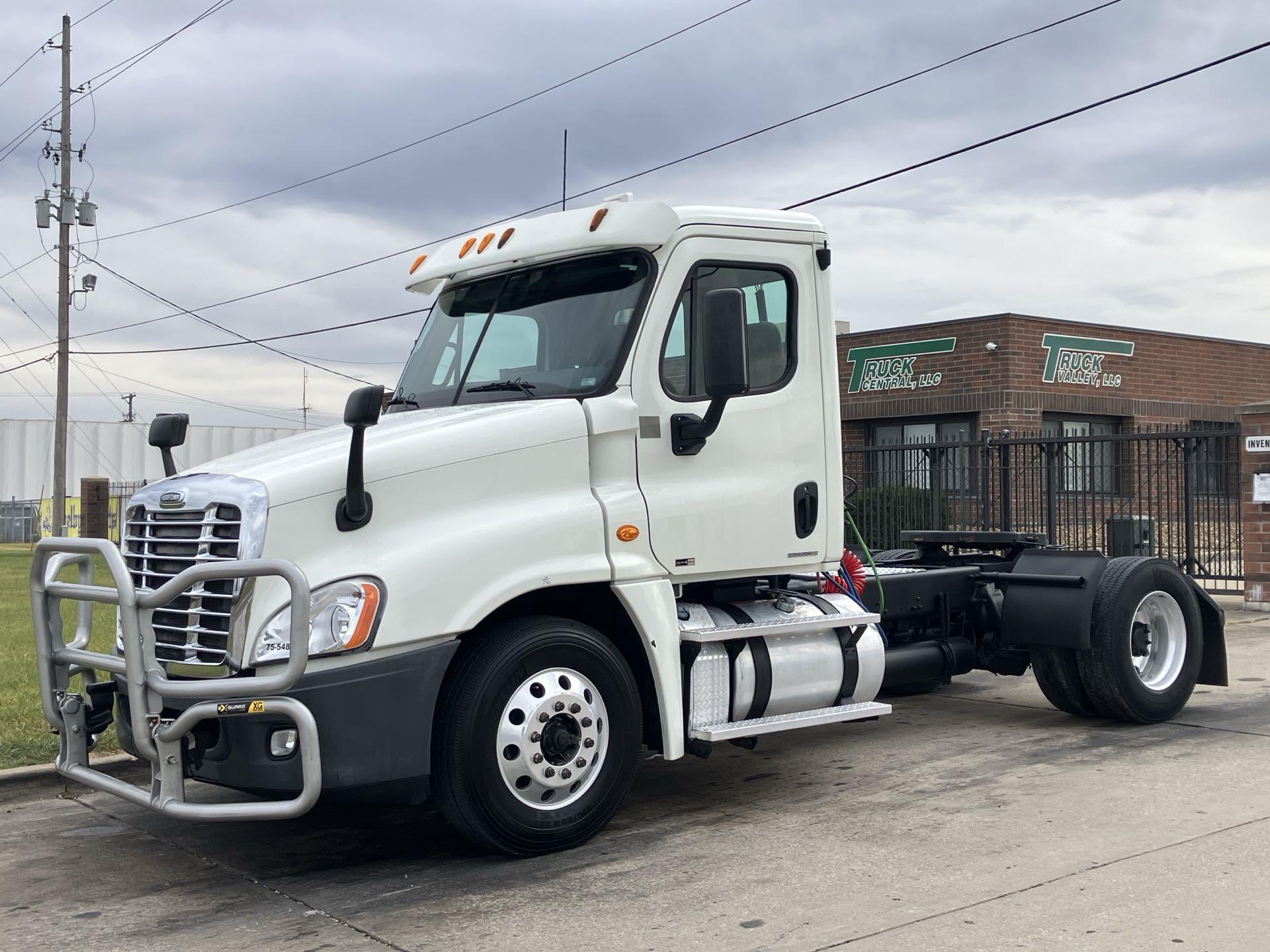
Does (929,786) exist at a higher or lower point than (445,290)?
lower

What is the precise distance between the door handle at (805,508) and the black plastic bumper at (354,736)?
206 cm

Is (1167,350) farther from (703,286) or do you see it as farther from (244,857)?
(244,857)

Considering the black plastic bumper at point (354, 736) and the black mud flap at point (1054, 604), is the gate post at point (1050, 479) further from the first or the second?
the black plastic bumper at point (354, 736)

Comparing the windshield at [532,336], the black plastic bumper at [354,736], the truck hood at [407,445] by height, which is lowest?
the black plastic bumper at [354,736]

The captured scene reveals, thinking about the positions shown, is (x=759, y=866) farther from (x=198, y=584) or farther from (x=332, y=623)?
(x=198, y=584)

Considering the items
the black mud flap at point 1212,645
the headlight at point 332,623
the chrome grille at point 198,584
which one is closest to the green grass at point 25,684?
the chrome grille at point 198,584

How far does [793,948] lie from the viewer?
434 centimetres

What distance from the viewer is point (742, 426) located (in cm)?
631

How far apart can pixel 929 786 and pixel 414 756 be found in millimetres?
2810

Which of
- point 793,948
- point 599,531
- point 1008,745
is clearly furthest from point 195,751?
point 1008,745

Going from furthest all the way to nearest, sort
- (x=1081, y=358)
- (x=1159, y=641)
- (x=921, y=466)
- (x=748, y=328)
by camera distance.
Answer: (x=1081, y=358), (x=921, y=466), (x=1159, y=641), (x=748, y=328)

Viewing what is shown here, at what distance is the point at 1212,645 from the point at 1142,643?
0.53 meters

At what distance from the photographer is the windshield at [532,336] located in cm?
605

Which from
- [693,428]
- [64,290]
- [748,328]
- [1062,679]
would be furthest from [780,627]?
[64,290]
